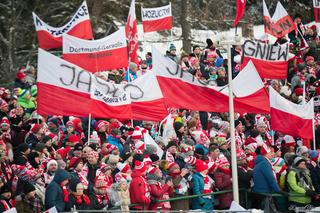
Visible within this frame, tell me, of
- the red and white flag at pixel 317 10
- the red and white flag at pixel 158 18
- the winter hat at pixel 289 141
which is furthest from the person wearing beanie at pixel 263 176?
the red and white flag at pixel 158 18

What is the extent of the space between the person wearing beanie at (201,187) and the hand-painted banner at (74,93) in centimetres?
220

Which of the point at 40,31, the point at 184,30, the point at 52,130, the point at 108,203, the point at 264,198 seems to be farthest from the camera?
the point at 184,30

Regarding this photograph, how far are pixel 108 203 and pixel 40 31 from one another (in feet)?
33.4

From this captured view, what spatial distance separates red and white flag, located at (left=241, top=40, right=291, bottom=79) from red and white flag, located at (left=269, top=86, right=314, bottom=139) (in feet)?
12.2

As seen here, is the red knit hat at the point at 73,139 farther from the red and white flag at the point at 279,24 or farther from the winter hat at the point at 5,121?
the red and white flag at the point at 279,24

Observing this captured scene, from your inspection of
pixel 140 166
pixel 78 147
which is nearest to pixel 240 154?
pixel 140 166

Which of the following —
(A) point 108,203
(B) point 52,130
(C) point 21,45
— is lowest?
(A) point 108,203

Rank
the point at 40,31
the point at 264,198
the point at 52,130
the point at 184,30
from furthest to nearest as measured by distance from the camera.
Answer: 1. the point at 184,30
2. the point at 40,31
3. the point at 52,130
4. the point at 264,198

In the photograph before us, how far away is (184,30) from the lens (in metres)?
40.9

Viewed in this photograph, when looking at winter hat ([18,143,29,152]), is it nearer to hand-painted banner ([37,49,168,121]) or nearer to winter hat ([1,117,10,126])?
hand-painted banner ([37,49,168,121])

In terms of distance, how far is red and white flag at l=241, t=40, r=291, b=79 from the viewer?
25.1 metres

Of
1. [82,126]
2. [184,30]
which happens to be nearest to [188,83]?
[82,126]

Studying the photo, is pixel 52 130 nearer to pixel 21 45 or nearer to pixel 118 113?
pixel 118 113

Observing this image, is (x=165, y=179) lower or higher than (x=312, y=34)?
lower
